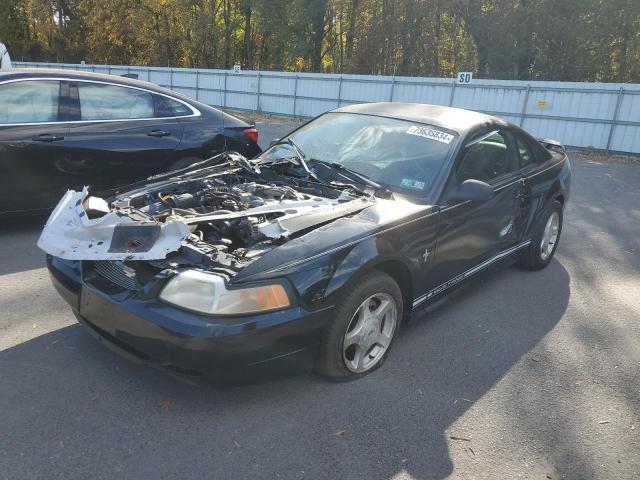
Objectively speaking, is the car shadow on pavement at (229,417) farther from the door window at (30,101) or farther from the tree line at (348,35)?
the tree line at (348,35)

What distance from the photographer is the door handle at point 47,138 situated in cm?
491

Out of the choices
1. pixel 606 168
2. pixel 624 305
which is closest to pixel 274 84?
pixel 606 168

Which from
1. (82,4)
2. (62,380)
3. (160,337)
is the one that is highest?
(82,4)

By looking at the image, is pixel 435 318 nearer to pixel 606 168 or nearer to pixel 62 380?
pixel 62 380

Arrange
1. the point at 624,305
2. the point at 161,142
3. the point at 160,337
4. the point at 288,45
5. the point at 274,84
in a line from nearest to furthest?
the point at 160,337 < the point at 624,305 < the point at 161,142 < the point at 274,84 < the point at 288,45

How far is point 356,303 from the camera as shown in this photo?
2885 mm

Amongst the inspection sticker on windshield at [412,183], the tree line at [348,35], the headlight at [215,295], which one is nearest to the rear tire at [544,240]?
the inspection sticker on windshield at [412,183]

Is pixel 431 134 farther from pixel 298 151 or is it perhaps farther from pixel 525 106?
pixel 525 106

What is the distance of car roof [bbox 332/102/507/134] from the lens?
4.04 m

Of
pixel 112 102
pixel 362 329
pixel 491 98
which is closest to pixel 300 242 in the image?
pixel 362 329

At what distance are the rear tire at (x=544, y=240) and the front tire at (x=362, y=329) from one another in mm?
2206

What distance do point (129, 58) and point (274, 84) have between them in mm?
27168

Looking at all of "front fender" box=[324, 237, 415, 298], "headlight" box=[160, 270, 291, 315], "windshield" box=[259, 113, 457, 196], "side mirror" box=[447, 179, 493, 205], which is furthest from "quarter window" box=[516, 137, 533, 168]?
"headlight" box=[160, 270, 291, 315]

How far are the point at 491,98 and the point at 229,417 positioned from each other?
50.6 ft
